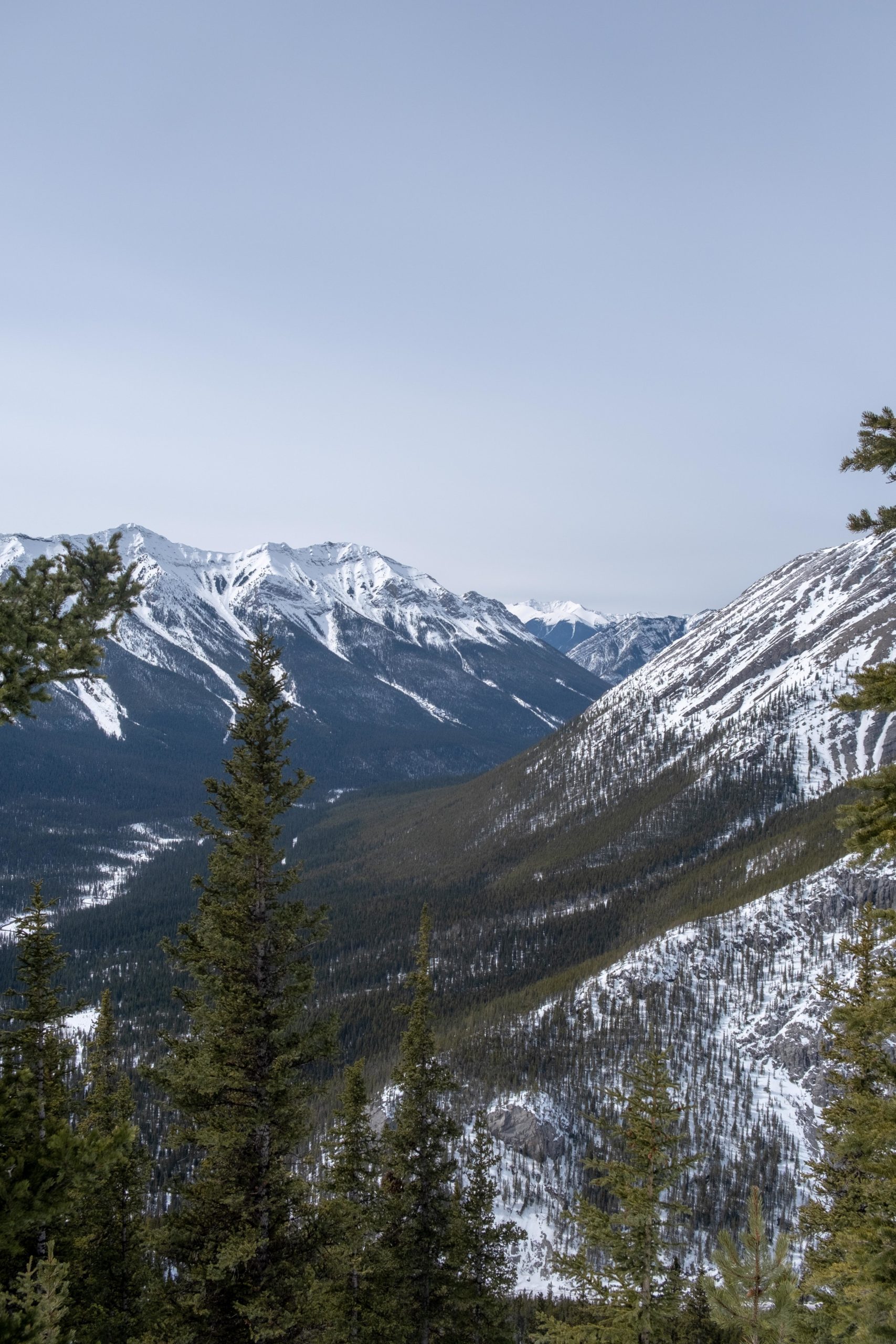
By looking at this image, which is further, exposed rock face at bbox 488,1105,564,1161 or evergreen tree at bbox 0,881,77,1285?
exposed rock face at bbox 488,1105,564,1161

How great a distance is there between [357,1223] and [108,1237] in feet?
33.3

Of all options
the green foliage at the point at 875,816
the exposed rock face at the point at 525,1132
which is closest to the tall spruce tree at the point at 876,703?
the green foliage at the point at 875,816

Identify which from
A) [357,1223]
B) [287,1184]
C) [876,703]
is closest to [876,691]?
[876,703]

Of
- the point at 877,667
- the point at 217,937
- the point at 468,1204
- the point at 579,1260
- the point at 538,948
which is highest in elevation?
the point at 877,667

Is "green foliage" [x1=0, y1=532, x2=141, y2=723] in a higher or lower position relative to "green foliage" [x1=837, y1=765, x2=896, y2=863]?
higher

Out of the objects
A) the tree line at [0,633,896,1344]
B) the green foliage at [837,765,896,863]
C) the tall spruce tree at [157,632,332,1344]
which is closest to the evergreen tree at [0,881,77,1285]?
the tree line at [0,633,896,1344]

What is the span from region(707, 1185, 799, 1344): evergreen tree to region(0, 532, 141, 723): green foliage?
16.6m

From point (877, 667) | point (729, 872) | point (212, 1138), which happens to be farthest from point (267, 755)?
point (729, 872)

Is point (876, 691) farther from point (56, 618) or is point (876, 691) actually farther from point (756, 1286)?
point (56, 618)

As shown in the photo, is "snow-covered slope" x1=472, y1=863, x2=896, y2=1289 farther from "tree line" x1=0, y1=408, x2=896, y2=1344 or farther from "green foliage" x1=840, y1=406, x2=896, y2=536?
"green foliage" x1=840, y1=406, x2=896, y2=536

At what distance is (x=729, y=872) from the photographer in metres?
193

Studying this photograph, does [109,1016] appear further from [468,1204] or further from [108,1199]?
[468,1204]

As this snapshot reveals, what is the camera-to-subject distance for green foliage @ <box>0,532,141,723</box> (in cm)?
1312

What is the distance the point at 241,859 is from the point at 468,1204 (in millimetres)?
18268
